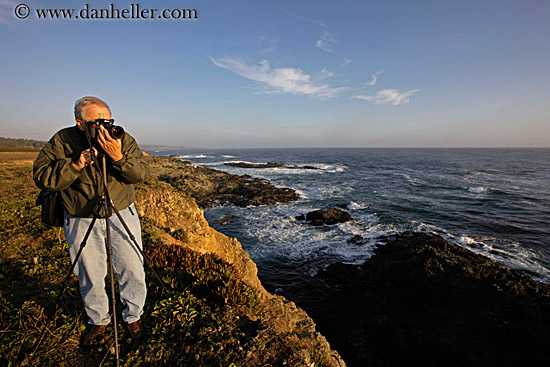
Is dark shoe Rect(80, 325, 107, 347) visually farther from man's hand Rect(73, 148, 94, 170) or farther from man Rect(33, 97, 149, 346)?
man's hand Rect(73, 148, 94, 170)

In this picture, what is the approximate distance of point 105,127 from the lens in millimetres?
2504

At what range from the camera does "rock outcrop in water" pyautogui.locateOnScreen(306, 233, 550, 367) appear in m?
7.43

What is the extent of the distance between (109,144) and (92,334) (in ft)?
8.30

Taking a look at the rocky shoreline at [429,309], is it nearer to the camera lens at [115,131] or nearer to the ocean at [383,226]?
the ocean at [383,226]

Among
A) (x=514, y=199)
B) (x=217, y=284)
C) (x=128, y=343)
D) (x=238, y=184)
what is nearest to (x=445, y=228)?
(x=514, y=199)

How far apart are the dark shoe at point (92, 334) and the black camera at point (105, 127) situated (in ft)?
8.19

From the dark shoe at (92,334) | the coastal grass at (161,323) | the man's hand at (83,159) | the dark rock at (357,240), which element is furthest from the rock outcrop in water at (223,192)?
the man's hand at (83,159)

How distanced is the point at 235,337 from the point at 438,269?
1134 cm

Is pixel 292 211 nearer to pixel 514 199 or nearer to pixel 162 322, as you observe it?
→ pixel 162 322

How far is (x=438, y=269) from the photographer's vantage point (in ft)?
35.6

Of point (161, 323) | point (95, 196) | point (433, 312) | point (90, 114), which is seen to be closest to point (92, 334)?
point (161, 323)

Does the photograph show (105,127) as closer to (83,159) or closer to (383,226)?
(83,159)

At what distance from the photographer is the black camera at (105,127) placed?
Result: 245 cm

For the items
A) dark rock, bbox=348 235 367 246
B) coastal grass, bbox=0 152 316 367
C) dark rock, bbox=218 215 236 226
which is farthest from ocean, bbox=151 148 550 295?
coastal grass, bbox=0 152 316 367
